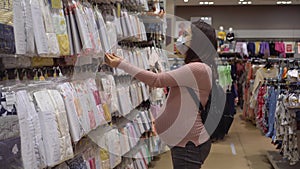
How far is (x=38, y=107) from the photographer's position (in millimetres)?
1372

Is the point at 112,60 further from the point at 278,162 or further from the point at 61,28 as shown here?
the point at 278,162

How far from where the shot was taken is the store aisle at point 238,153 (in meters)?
4.61

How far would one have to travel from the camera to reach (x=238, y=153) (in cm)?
521

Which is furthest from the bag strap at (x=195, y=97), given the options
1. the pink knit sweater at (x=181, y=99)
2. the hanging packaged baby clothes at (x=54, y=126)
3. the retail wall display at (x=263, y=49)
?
the retail wall display at (x=263, y=49)

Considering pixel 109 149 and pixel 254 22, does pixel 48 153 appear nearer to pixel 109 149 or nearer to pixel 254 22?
pixel 109 149

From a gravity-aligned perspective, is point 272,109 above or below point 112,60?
below

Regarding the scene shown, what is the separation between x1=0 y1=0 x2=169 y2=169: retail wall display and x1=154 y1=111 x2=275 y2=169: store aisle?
2077 millimetres

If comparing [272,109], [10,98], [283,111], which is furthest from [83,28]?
[272,109]

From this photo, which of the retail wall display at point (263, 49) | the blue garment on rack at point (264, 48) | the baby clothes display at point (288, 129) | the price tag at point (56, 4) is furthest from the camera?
the blue garment on rack at point (264, 48)

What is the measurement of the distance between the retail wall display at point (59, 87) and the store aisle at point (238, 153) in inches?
81.8

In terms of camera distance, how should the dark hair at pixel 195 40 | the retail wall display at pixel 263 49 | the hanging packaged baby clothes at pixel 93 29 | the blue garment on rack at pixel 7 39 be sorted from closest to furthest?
the blue garment on rack at pixel 7 39
the hanging packaged baby clothes at pixel 93 29
the dark hair at pixel 195 40
the retail wall display at pixel 263 49

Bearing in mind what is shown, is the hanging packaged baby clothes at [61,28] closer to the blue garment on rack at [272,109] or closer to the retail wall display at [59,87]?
the retail wall display at [59,87]

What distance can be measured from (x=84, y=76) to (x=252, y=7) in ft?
38.1

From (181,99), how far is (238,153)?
11.0ft
